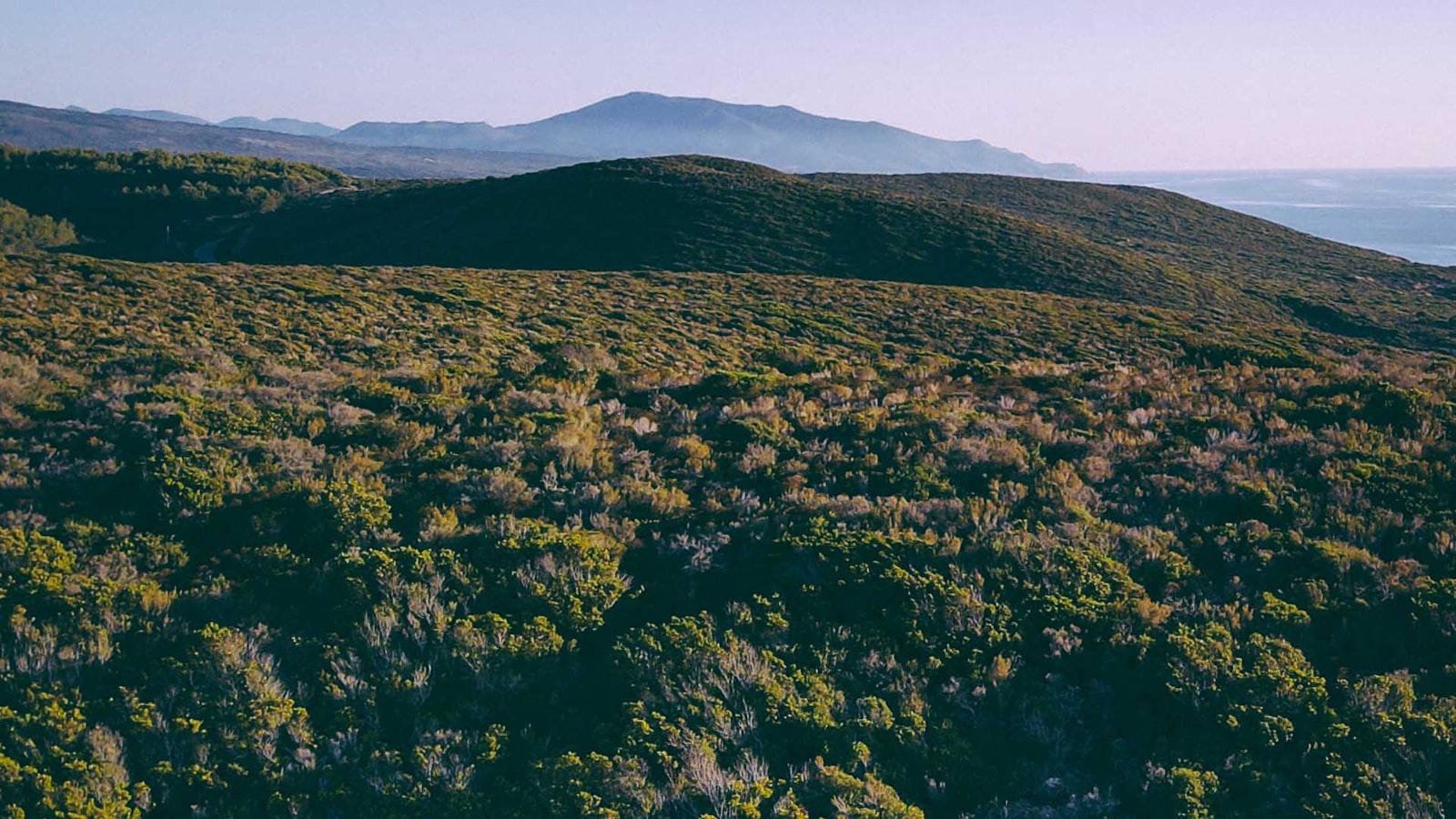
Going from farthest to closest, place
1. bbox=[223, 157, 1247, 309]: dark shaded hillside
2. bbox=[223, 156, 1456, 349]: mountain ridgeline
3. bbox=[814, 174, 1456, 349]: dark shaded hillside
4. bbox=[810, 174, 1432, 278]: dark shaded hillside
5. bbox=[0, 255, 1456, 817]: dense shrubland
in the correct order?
bbox=[810, 174, 1432, 278]: dark shaded hillside → bbox=[223, 157, 1247, 309]: dark shaded hillside → bbox=[223, 156, 1456, 349]: mountain ridgeline → bbox=[814, 174, 1456, 349]: dark shaded hillside → bbox=[0, 255, 1456, 817]: dense shrubland

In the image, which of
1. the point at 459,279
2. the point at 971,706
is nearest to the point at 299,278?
the point at 459,279

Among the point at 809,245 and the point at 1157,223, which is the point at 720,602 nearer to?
the point at 809,245

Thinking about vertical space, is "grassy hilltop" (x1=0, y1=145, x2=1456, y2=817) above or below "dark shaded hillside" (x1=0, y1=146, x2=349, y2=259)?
below

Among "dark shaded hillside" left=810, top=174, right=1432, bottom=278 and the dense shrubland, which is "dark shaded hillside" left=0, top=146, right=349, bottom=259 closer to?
"dark shaded hillside" left=810, top=174, right=1432, bottom=278

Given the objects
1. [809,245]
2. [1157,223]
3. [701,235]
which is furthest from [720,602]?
[1157,223]

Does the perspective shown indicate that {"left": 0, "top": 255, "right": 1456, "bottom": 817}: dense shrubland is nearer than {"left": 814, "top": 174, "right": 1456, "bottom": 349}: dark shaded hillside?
Yes

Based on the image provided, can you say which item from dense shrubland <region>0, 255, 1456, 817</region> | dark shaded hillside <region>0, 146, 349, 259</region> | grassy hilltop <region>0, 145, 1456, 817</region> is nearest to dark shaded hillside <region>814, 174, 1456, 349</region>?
grassy hilltop <region>0, 145, 1456, 817</region>
